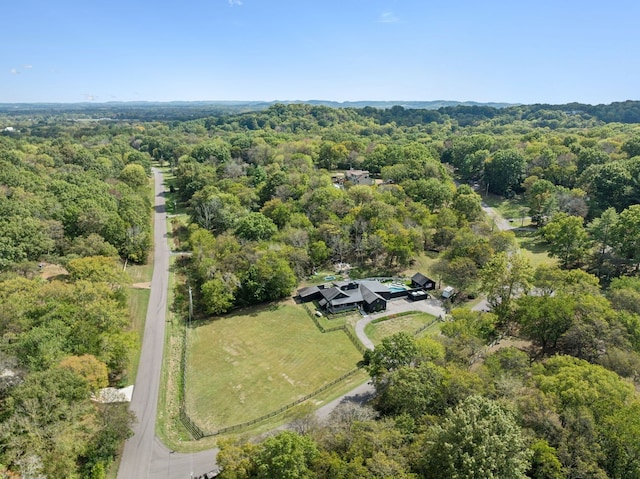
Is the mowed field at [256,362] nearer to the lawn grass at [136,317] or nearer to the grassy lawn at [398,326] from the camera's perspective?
the grassy lawn at [398,326]

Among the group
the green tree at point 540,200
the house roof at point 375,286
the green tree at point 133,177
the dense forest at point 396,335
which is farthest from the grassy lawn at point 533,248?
the green tree at point 133,177

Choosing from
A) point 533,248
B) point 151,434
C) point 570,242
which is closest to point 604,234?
point 570,242

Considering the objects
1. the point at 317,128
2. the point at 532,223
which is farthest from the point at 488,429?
the point at 317,128

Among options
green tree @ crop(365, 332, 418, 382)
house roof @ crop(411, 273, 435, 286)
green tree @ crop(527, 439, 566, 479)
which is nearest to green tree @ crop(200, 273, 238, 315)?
green tree @ crop(365, 332, 418, 382)

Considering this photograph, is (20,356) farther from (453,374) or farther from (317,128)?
(317,128)

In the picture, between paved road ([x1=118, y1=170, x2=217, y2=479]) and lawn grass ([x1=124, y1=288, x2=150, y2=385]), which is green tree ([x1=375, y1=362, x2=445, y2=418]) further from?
lawn grass ([x1=124, y1=288, x2=150, y2=385])

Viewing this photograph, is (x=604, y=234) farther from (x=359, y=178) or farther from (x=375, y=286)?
(x=359, y=178)
